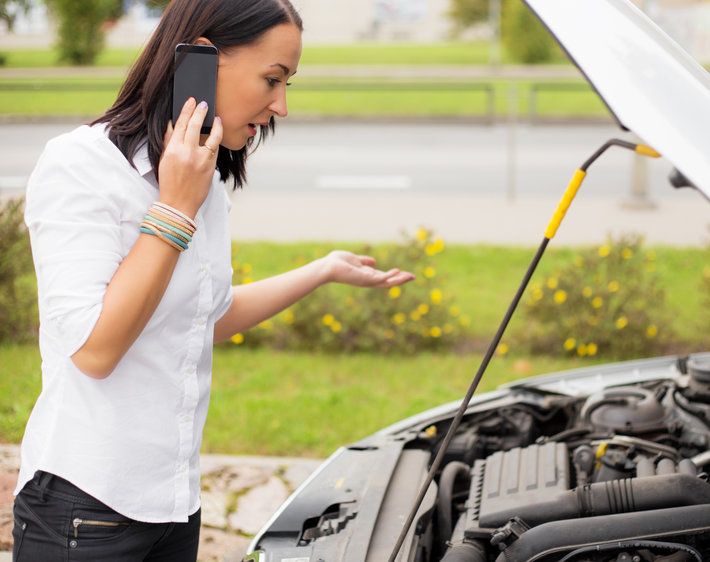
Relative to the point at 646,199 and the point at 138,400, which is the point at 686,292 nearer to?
the point at 646,199

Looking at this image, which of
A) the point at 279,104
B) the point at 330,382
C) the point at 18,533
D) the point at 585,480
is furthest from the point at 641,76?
the point at 330,382

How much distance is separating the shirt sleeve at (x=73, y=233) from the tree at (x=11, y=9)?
5.03m

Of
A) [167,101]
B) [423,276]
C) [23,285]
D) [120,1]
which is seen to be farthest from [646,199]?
[120,1]

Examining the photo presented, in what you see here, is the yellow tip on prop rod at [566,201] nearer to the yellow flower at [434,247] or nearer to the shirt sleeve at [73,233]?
the shirt sleeve at [73,233]

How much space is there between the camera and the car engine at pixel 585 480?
2.36 m

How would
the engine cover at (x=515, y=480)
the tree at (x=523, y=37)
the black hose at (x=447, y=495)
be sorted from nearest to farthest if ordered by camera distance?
the engine cover at (x=515, y=480)
the black hose at (x=447, y=495)
the tree at (x=523, y=37)

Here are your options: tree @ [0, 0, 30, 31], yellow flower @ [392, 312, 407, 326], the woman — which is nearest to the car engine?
the woman

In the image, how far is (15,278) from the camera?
6.43m

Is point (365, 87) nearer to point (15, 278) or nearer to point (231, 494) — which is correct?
point (15, 278)

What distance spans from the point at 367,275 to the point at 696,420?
1319 millimetres

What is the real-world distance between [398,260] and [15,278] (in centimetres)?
243

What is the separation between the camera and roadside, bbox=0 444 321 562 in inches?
162

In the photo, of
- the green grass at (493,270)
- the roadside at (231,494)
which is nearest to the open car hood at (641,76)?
the roadside at (231,494)

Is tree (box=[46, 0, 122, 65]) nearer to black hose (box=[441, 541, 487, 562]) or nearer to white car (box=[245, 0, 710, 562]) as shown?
white car (box=[245, 0, 710, 562])
